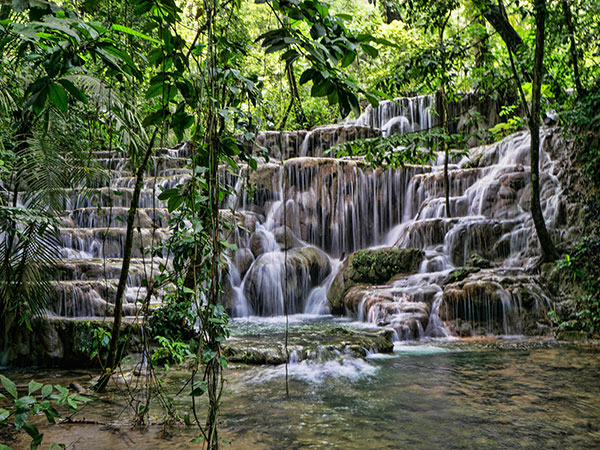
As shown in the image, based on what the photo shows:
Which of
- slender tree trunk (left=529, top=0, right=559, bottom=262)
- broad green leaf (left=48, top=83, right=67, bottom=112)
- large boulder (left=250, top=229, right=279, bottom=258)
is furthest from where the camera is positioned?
large boulder (left=250, top=229, right=279, bottom=258)

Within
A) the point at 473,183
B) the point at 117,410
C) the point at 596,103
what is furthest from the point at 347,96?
the point at 473,183

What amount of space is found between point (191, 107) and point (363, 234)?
13854mm

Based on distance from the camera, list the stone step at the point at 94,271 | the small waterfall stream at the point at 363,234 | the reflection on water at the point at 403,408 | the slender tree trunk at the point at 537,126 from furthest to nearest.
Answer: the small waterfall stream at the point at 363,234
the stone step at the point at 94,271
the slender tree trunk at the point at 537,126
the reflection on water at the point at 403,408

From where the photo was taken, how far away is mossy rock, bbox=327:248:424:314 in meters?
11.9

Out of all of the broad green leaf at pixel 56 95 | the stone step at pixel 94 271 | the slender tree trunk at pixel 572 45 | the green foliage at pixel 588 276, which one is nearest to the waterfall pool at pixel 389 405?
the green foliage at pixel 588 276

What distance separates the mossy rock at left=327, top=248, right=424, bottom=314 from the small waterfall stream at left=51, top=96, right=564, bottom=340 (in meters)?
0.37

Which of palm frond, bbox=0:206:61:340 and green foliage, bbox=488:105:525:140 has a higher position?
green foliage, bbox=488:105:525:140

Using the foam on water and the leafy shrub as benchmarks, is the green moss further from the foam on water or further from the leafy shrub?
the leafy shrub

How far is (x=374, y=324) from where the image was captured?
31.5 ft

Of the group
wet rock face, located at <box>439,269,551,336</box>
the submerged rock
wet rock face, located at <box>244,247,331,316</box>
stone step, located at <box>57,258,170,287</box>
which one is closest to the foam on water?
the submerged rock

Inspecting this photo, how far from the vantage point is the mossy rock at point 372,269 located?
1191cm

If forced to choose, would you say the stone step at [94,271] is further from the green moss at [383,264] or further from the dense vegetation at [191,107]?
the green moss at [383,264]

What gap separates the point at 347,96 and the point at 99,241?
1081cm

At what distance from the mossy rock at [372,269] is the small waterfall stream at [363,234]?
1.21 feet
